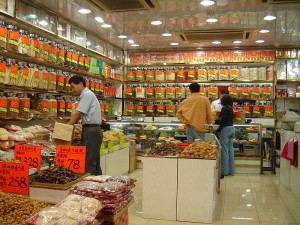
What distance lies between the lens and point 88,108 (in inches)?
199

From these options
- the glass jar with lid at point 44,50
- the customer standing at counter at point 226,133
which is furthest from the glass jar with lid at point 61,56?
the customer standing at counter at point 226,133

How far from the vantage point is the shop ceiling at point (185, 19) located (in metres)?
5.88

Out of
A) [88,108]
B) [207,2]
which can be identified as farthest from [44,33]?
[207,2]

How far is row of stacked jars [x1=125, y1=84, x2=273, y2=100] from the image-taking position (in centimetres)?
985

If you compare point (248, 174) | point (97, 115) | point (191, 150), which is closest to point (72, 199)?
point (191, 150)

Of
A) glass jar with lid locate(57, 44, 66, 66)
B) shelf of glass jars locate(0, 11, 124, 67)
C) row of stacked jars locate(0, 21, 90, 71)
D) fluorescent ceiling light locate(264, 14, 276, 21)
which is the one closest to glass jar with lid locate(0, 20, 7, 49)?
row of stacked jars locate(0, 21, 90, 71)

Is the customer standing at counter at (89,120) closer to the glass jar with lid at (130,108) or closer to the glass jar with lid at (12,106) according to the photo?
the glass jar with lid at (12,106)

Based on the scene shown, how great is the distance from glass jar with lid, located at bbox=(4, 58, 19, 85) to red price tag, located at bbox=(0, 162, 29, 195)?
3.00 m

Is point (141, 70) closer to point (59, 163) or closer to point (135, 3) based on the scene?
point (135, 3)

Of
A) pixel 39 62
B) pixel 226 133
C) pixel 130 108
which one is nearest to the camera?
pixel 39 62

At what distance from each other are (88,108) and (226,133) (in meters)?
3.31

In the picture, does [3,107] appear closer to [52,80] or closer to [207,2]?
[52,80]

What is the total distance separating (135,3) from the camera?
18.2ft

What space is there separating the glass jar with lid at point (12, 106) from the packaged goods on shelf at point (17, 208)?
10.4ft
